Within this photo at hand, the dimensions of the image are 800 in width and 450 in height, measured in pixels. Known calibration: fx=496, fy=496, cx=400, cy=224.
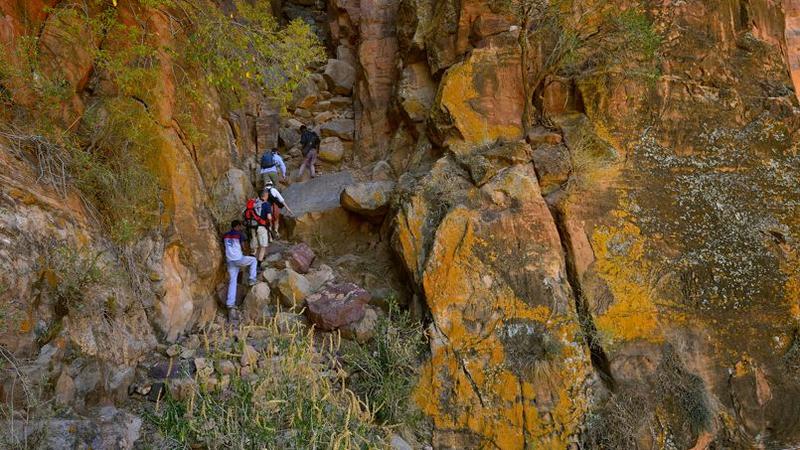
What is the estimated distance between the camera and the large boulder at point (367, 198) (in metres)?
9.01

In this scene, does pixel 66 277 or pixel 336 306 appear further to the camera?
pixel 336 306

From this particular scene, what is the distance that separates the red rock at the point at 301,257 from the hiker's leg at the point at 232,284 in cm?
90

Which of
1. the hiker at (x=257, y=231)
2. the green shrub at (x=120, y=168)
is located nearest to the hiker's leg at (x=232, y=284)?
Result: the hiker at (x=257, y=231)

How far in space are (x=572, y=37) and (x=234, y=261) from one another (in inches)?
259

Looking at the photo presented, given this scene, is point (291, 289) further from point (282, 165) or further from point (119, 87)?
point (119, 87)

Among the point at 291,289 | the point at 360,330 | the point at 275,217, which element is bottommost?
the point at 360,330

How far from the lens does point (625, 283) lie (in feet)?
23.7

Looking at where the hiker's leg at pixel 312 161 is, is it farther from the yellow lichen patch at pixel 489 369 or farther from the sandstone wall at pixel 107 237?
the yellow lichen patch at pixel 489 369

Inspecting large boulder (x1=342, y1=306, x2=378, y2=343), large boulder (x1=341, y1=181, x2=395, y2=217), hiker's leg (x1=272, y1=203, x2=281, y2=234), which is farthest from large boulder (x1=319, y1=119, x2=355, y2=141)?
large boulder (x1=342, y1=306, x2=378, y2=343)

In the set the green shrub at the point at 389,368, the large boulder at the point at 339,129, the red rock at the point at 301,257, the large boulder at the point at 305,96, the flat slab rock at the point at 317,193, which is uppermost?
the large boulder at the point at 305,96

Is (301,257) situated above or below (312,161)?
below

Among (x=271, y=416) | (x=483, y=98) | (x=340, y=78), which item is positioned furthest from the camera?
(x=340, y=78)

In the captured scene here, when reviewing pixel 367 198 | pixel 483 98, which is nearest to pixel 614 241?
pixel 483 98

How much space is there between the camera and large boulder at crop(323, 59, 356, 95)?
42.8 feet
